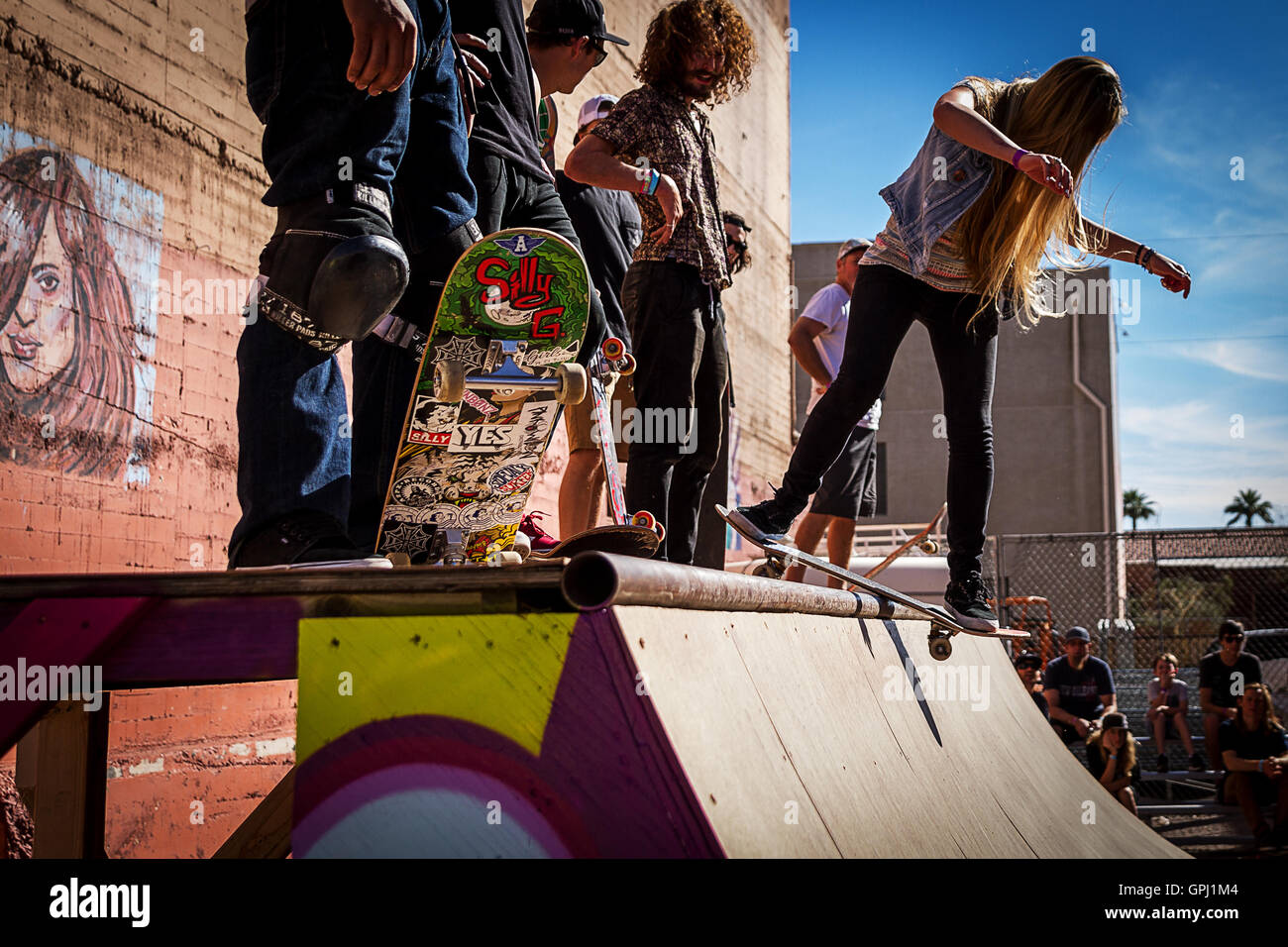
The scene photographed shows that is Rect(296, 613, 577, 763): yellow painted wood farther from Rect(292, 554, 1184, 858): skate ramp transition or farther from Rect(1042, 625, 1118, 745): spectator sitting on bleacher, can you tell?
Rect(1042, 625, 1118, 745): spectator sitting on bleacher

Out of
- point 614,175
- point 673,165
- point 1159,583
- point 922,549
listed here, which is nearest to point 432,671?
point 614,175

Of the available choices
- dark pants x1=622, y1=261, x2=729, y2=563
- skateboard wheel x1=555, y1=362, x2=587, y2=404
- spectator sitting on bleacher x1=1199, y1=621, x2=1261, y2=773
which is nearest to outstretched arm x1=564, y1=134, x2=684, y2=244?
dark pants x1=622, y1=261, x2=729, y2=563

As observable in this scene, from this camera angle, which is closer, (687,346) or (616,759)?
(616,759)

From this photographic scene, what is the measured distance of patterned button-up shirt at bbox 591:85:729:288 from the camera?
388cm

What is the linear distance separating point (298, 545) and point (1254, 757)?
8912mm

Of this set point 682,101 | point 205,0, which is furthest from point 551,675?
point 205,0

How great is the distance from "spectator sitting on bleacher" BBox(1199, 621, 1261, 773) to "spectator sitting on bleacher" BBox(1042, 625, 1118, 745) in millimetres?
819

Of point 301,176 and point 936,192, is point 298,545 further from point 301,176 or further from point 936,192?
point 936,192

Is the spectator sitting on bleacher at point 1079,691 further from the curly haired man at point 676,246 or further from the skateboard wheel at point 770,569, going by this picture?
the skateboard wheel at point 770,569

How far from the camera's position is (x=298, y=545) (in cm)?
200

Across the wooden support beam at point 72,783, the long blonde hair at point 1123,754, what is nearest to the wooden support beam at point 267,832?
the wooden support beam at point 72,783
